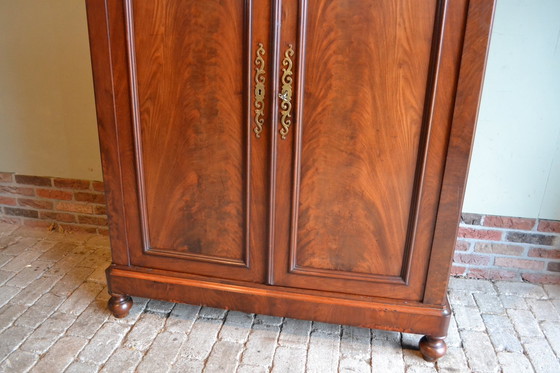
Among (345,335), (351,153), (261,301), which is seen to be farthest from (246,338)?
(351,153)

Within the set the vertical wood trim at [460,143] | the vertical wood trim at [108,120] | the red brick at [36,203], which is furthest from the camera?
the red brick at [36,203]

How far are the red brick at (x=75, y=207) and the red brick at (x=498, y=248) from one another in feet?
7.09

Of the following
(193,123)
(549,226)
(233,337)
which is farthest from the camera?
(549,226)

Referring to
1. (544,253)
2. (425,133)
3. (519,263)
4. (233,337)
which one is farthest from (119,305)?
(544,253)

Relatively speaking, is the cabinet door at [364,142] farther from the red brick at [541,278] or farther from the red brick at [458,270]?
the red brick at [541,278]

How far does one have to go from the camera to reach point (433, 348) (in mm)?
1795

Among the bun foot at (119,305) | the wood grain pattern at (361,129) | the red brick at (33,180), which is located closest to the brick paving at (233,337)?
the bun foot at (119,305)

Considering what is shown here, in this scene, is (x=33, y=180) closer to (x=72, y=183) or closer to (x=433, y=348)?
(x=72, y=183)

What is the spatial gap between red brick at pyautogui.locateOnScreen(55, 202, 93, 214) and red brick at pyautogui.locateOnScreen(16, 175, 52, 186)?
142 mm

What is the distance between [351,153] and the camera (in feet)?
5.30

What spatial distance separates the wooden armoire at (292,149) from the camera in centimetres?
149

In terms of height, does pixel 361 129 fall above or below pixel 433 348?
above

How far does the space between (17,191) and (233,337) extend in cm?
170

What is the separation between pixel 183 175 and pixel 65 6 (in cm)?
123
